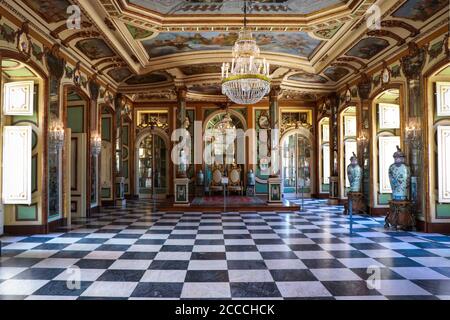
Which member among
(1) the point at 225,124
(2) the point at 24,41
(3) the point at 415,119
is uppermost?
(2) the point at 24,41

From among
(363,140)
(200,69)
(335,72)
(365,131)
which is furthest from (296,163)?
(200,69)

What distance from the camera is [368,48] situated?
25.6 feet

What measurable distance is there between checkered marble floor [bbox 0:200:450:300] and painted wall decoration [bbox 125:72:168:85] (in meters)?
4.94

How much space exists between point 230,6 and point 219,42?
6.09 feet

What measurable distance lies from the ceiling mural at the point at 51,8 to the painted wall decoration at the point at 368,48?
5914 mm

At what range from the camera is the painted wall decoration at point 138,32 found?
702 cm

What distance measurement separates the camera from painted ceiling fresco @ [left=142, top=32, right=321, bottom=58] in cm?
762

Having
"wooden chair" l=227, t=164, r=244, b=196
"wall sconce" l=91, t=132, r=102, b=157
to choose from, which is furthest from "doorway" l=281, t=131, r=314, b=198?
"wall sconce" l=91, t=132, r=102, b=157

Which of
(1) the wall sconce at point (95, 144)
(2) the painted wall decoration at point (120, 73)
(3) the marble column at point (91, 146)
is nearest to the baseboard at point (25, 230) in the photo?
(3) the marble column at point (91, 146)

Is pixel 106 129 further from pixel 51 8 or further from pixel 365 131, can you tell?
pixel 365 131

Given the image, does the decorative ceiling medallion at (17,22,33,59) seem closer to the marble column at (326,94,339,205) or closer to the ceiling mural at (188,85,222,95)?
the ceiling mural at (188,85,222,95)

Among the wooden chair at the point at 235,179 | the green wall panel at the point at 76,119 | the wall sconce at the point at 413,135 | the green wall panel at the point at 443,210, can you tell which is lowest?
the green wall panel at the point at 443,210

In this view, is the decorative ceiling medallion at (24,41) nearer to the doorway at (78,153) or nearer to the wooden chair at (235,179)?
the doorway at (78,153)

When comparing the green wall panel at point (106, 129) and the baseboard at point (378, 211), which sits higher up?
the green wall panel at point (106, 129)
